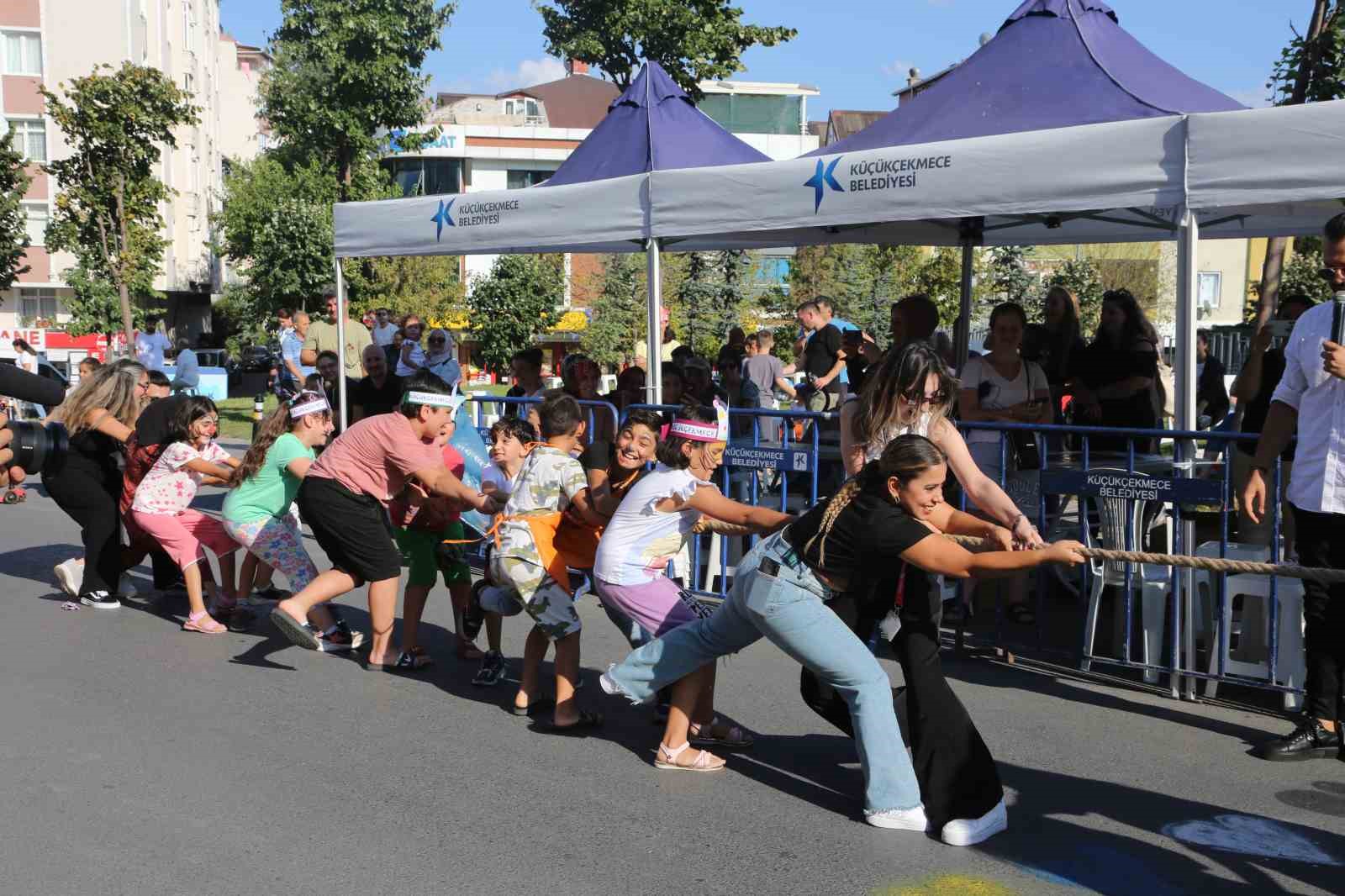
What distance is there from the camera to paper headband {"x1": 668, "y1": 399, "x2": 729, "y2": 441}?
5.49m

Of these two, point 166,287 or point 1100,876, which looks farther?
point 166,287

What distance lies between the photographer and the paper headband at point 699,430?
5.49 m

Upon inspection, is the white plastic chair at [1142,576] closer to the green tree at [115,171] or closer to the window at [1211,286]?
the green tree at [115,171]

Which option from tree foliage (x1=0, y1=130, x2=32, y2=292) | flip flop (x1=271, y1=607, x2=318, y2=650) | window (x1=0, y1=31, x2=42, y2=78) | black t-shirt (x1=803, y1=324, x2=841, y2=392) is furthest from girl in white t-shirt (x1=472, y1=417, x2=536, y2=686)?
window (x1=0, y1=31, x2=42, y2=78)

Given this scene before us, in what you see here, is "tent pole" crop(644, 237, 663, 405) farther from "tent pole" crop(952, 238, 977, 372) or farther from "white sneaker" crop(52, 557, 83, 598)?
"white sneaker" crop(52, 557, 83, 598)

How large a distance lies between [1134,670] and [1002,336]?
7.26 feet

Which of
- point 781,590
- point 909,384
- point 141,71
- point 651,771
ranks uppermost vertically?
point 141,71

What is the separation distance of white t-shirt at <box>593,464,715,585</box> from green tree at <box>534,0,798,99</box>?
2931 centimetres

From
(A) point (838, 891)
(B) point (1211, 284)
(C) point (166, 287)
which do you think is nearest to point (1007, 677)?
(A) point (838, 891)

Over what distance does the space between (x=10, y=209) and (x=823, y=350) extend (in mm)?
24125

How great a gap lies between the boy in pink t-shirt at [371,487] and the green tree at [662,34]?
28.0 metres

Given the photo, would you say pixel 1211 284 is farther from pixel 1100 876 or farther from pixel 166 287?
pixel 1100 876

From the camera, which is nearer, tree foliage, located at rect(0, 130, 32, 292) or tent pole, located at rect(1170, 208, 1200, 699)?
tent pole, located at rect(1170, 208, 1200, 699)

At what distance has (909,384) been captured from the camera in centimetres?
559
